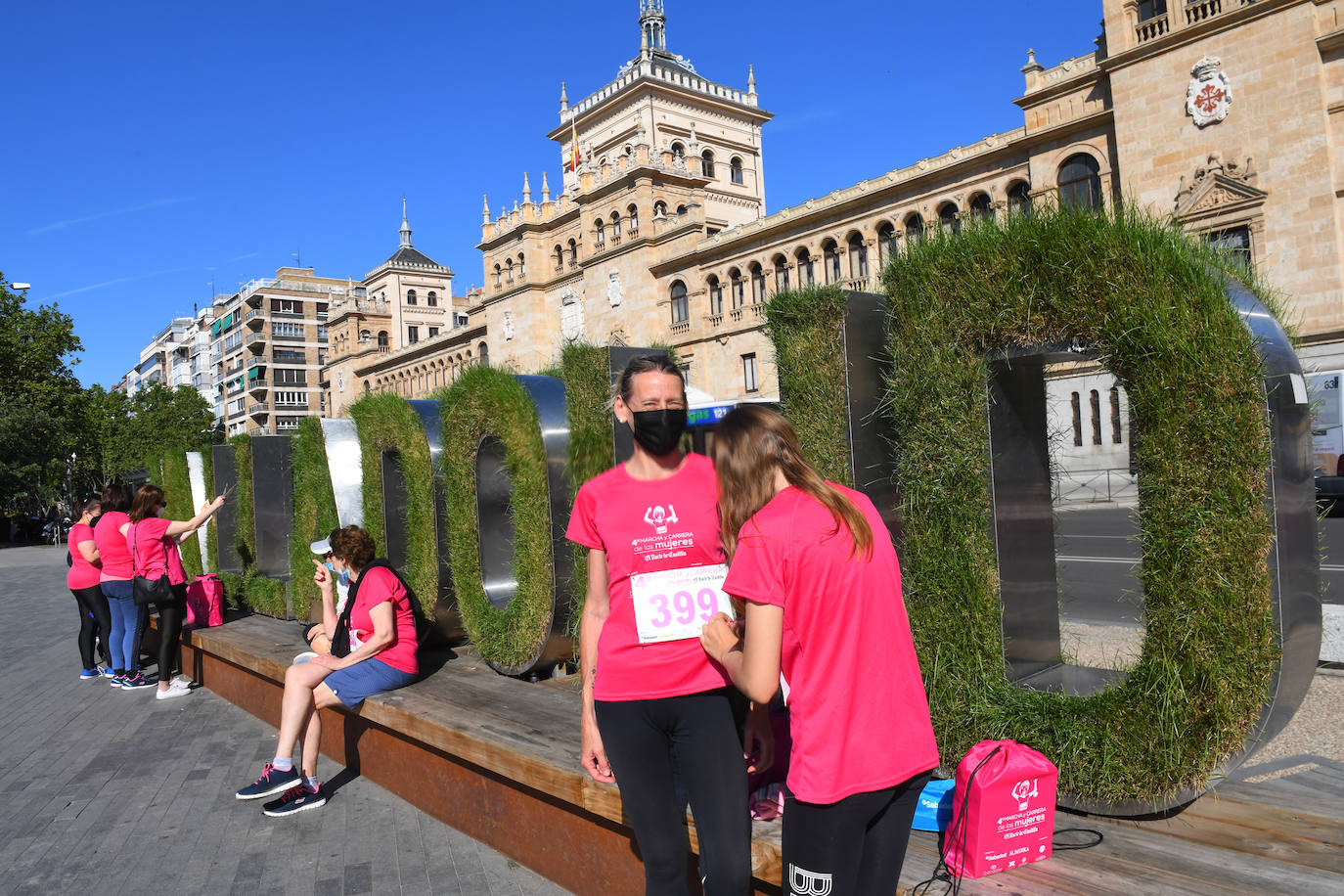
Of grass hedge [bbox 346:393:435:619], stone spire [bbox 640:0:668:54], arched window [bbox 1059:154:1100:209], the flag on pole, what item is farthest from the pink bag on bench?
stone spire [bbox 640:0:668:54]

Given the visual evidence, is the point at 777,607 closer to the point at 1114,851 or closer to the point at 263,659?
the point at 1114,851

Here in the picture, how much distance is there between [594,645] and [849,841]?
A: 3.58 ft

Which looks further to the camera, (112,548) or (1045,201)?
(112,548)

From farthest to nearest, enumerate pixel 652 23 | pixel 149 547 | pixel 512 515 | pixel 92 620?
pixel 652 23, pixel 92 620, pixel 149 547, pixel 512 515

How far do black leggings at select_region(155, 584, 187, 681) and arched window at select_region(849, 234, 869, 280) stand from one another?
29.7m

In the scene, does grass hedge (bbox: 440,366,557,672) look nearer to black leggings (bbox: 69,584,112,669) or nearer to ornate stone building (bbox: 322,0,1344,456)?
ornate stone building (bbox: 322,0,1344,456)

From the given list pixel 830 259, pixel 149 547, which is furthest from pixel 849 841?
pixel 830 259

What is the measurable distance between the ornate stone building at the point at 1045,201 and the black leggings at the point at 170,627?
19.8ft

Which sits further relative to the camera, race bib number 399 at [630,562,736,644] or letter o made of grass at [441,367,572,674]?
letter o made of grass at [441,367,572,674]

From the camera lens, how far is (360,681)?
5.59 m

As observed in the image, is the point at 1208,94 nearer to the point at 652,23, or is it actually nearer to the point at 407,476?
the point at 407,476

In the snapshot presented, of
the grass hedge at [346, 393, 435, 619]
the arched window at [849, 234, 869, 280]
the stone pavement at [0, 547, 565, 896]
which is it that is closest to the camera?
the stone pavement at [0, 547, 565, 896]

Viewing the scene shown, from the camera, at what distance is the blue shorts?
5.52 metres

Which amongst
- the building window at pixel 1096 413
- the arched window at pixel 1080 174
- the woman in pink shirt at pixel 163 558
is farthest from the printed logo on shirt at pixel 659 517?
the building window at pixel 1096 413
